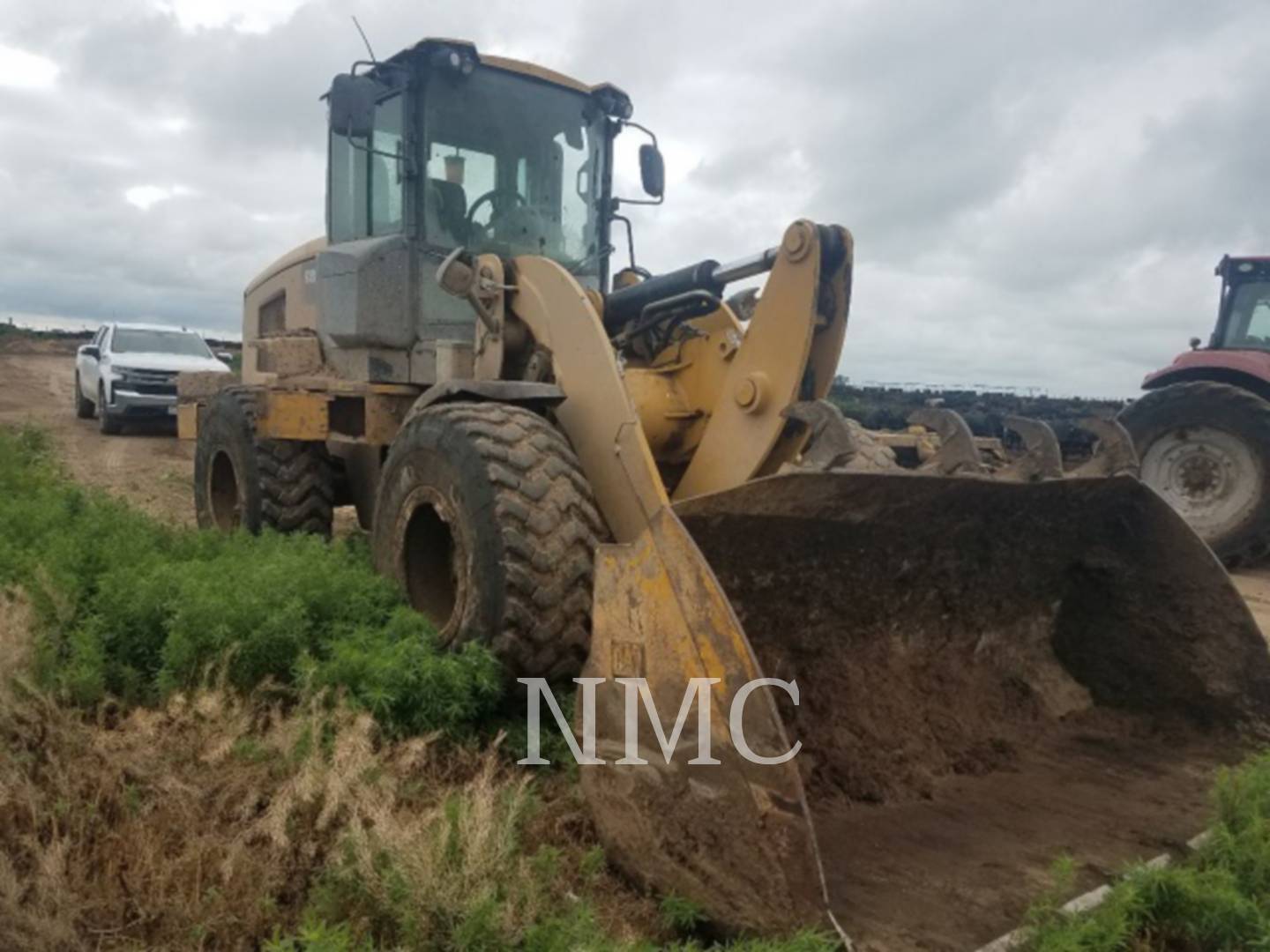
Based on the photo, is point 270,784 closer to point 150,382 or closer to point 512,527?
point 512,527

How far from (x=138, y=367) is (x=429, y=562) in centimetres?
1306

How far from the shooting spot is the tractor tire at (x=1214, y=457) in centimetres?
968

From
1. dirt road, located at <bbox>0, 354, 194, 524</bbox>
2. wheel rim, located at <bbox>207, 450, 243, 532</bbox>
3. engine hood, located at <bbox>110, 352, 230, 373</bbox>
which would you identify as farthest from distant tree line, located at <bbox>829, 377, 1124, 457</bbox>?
engine hood, located at <bbox>110, 352, 230, 373</bbox>

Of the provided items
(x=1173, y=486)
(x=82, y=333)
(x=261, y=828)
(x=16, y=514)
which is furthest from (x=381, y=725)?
(x=82, y=333)

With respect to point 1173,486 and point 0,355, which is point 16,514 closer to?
point 1173,486

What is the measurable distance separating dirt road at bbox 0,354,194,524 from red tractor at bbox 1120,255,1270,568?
827 cm

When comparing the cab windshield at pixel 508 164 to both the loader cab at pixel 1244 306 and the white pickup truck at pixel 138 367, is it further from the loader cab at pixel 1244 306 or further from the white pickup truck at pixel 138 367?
the white pickup truck at pixel 138 367

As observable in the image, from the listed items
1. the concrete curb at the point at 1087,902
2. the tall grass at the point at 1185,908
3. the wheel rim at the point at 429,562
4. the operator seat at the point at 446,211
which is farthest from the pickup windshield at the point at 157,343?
the tall grass at the point at 1185,908

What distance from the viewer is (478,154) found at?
237 inches

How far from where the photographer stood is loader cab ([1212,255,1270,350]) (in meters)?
10.8

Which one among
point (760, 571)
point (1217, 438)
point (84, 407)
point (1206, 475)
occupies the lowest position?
Result: point (760, 571)

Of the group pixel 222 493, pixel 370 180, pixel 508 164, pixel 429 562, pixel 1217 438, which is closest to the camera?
pixel 429 562

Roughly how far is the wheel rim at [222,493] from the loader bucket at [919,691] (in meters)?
4.59

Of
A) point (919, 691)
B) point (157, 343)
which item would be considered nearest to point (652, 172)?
point (919, 691)
